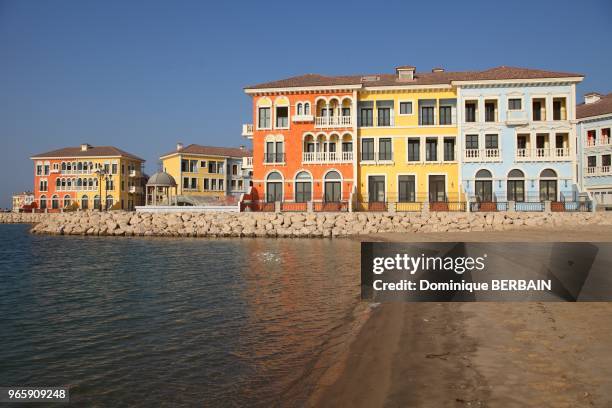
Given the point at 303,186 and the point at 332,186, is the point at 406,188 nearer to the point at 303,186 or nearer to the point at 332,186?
the point at 332,186

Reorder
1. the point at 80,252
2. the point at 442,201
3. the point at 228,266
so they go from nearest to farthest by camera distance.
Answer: the point at 228,266, the point at 80,252, the point at 442,201

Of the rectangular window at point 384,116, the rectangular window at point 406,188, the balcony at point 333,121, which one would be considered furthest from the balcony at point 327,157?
the rectangular window at point 406,188

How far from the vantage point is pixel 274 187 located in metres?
41.5

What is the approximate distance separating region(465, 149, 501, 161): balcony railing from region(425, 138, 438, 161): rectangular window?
9.15 feet

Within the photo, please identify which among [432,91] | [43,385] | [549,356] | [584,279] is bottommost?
[43,385]

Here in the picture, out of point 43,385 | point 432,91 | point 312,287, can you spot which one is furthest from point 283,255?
point 432,91

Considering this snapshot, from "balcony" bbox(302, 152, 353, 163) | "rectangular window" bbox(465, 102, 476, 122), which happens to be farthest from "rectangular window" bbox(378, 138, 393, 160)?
"rectangular window" bbox(465, 102, 476, 122)

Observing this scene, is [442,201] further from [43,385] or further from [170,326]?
[43,385]

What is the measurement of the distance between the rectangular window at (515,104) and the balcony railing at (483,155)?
13.6 feet

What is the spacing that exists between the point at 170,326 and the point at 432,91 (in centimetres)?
3677

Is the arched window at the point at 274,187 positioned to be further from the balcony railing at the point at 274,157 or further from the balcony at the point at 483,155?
the balcony at the point at 483,155

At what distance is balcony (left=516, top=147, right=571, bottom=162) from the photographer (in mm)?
37094

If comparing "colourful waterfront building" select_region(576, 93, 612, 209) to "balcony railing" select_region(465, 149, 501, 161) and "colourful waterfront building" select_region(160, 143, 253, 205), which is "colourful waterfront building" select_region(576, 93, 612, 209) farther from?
"colourful waterfront building" select_region(160, 143, 253, 205)

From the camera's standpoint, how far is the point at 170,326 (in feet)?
29.9
